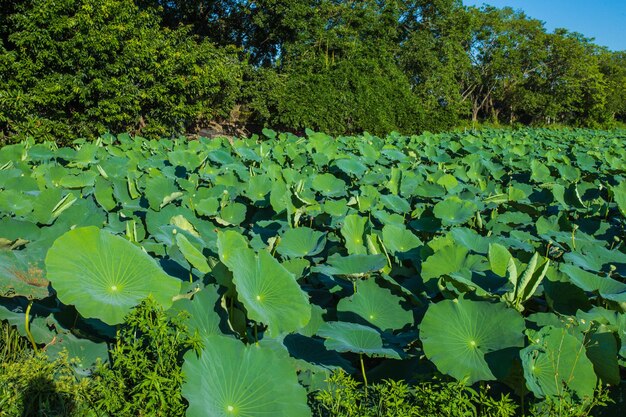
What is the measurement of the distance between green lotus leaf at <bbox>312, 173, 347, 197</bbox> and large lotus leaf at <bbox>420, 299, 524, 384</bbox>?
228 centimetres

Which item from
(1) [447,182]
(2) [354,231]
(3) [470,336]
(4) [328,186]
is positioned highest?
(1) [447,182]

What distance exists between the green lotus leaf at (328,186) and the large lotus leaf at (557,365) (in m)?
2.44

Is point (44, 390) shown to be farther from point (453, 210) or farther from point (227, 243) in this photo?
point (453, 210)

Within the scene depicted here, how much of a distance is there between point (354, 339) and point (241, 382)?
39cm

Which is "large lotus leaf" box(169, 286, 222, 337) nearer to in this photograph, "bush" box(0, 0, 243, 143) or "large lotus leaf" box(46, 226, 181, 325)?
"large lotus leaf" box(46, 226, 181, 325)

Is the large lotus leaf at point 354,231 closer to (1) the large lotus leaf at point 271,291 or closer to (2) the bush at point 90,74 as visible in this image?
(1) the large lotus leaf at point 271,291

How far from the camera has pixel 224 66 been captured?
13.0 metres

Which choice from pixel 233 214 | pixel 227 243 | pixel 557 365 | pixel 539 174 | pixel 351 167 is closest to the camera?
pixel 557 365

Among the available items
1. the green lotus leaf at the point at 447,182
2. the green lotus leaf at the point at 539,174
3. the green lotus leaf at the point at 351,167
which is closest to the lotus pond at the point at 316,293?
the green lotus leaf at the point at 447,182

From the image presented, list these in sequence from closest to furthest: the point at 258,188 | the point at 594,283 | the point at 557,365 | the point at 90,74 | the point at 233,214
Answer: the point at 557,365 < the point at 594,283 < the point at 233,214 < the point at 258,188 < the point at 90,74

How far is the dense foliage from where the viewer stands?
9914mm

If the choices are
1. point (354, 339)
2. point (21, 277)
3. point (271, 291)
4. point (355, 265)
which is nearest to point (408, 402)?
point (354, 339)

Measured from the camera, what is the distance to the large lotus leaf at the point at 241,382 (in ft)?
4.79

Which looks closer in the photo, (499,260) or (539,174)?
(499,260)
